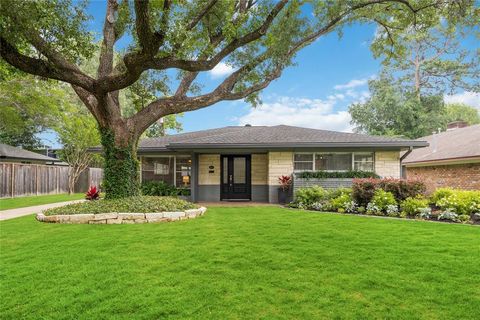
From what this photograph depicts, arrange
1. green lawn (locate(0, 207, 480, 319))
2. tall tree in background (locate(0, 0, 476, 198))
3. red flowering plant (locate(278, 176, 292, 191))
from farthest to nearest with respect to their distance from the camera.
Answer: red flowering plant (locate(278, 176, 292, 191)), tall tree in background (locate(0, 0, 476, 198)), green lawn (locate(0, 207, 480, 319))

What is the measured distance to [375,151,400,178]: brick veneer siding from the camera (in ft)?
39.8

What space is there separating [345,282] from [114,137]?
25.8 ft

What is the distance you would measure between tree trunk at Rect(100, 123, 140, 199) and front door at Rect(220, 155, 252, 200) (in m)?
4.91

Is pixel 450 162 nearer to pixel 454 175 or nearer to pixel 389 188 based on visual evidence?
pixel 454 175

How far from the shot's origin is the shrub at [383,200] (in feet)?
27.9

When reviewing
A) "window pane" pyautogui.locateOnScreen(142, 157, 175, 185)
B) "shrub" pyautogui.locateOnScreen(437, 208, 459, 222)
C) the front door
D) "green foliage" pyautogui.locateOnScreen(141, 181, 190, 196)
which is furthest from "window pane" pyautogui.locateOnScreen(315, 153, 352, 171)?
"window pane" pyautogui.locateOnScreen(142, 157, 175, 185)

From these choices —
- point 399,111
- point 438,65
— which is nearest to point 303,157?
point 399,111

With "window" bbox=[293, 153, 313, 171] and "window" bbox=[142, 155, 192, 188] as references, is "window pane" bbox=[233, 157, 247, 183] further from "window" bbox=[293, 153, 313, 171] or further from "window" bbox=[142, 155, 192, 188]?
"window" bbox=[293, 153, 313, 171]

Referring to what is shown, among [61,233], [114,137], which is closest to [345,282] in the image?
[61,233]

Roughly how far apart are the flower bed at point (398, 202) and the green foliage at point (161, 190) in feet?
16.9

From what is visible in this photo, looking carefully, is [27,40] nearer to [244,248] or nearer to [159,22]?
[159,22]

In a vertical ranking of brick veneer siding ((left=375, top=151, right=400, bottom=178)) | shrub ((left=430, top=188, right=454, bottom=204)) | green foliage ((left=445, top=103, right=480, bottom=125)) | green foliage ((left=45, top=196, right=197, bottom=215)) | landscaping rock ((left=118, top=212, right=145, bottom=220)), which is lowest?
landscaping rock ((left=118, top=212, right=145, bottom=220))

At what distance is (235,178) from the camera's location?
43.6 ft

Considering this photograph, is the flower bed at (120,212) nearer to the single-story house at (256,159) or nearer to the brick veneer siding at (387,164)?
the single-story house at (256,159)
